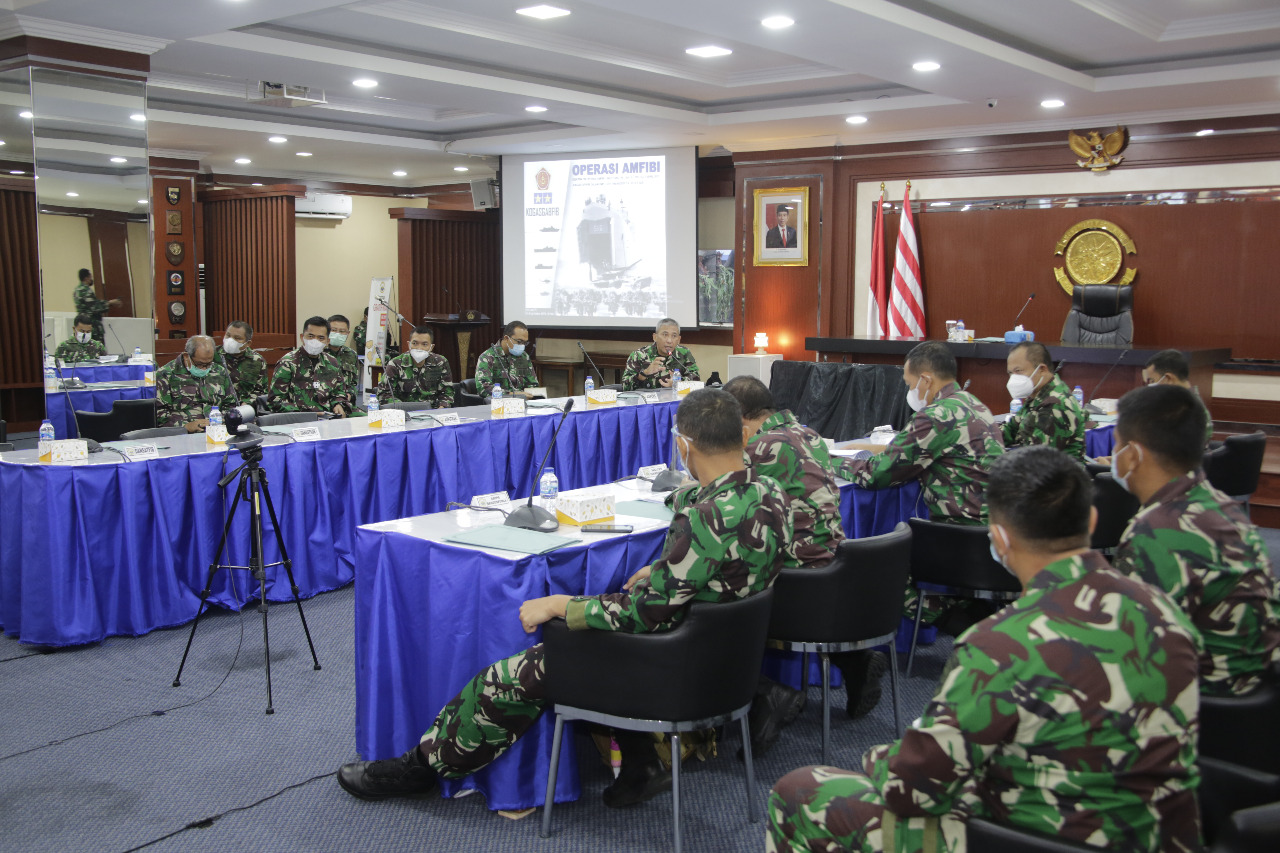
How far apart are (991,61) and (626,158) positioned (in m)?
4.75

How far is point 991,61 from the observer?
20.6 feet

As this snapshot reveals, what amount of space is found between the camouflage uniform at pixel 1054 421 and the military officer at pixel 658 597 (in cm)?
254

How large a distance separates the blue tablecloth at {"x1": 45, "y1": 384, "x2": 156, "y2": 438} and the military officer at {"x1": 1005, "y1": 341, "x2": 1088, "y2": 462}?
16.1 feet

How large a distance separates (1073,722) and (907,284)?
8.52 m

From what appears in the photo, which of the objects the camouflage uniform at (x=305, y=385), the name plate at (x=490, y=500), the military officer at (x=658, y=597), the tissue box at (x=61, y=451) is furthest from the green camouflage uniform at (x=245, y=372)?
the military officer at (x=658, y=597)

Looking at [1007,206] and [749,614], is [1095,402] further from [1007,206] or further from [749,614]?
[749,614]

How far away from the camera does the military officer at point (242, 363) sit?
6.94m

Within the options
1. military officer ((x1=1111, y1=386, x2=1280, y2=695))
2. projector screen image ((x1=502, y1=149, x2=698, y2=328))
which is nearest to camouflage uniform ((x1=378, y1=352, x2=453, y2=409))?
projector screen image ((x1=502, y1=149, x2=698, y2=328))

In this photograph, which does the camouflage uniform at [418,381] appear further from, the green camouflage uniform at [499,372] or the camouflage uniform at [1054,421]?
the camouflage uniform at [1054,421]

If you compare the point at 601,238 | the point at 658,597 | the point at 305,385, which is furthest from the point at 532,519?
the point at 601,238

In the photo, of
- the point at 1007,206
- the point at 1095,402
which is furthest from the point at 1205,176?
the point at 1095,402

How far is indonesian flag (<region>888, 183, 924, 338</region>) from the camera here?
9.48 metres

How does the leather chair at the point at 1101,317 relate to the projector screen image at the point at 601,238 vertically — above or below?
below

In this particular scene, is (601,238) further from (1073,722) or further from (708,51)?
(1073,722)
